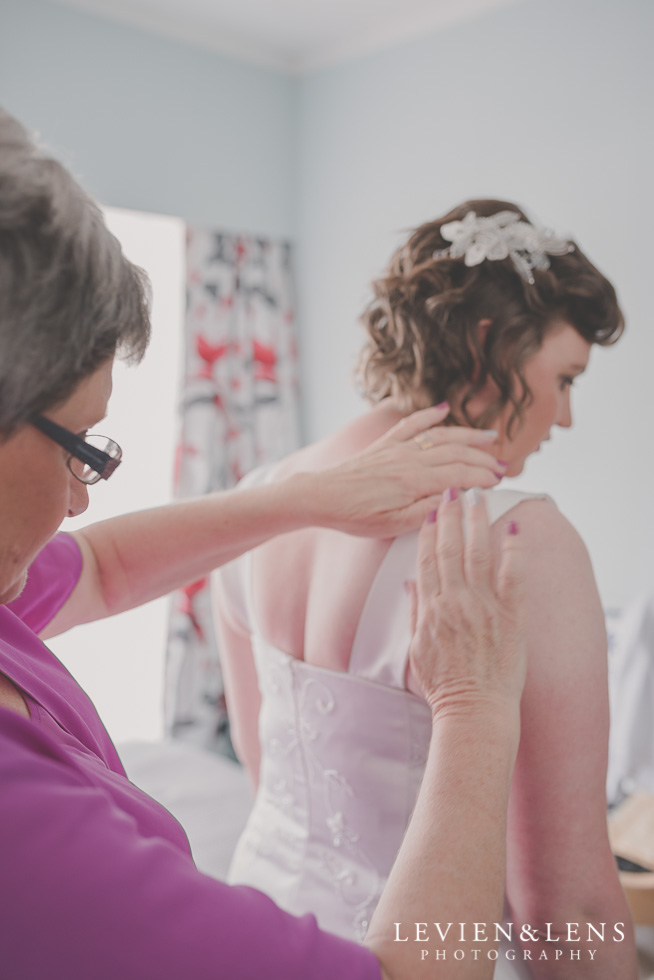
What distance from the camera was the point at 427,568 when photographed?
936mm

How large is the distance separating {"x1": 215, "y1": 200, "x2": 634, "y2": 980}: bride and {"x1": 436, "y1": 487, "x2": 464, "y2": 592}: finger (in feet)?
0.25

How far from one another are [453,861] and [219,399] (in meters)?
3.07

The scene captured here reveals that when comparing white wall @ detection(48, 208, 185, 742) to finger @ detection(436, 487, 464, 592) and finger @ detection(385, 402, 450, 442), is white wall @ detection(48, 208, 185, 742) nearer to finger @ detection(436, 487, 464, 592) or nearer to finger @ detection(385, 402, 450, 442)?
finger @ detection(385, 402, 450, 442)

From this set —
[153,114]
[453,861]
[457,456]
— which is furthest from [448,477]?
[153,114]

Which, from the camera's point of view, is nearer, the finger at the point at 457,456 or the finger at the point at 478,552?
the finger at the point at 478,552

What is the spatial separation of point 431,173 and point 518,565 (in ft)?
9.14

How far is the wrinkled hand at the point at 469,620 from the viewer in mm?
Result: 842

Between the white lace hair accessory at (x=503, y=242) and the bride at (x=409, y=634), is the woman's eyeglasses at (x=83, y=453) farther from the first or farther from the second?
the white lace hair accessory at (x=503, y=242)

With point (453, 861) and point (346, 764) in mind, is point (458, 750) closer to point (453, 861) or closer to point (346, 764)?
point (453, 861)

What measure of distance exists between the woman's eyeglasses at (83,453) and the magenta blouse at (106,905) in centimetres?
20

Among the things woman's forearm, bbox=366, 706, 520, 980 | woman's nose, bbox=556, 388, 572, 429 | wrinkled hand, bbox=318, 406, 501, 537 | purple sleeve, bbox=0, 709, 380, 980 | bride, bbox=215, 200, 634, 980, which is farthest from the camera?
woman's nose, bbox=556, 388, 572, 429

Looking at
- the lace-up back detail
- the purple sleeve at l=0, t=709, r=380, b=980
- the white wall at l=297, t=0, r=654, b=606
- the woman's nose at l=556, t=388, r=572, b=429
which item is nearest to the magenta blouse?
the purple sleeve at l=0, t=709, r=380, b=980

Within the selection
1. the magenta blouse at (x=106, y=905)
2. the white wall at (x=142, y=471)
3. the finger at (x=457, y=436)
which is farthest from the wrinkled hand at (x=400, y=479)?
the white wall at (x=142, y=471)

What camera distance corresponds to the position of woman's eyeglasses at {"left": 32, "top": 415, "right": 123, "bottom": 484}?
0.60 meters
